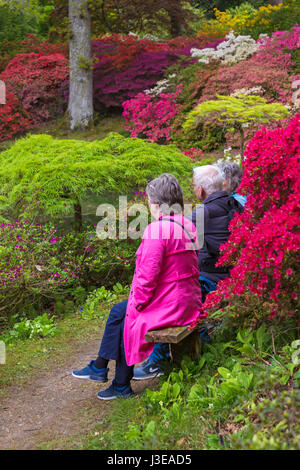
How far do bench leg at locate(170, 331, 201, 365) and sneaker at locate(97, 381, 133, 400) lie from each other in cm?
38

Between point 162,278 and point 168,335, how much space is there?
381 mm

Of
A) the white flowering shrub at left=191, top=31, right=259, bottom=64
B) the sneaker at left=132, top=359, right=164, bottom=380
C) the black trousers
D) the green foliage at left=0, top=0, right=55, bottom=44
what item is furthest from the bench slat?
the green foliage at left=0, top=0, right=55, bottom=44

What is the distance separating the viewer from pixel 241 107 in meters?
6.96

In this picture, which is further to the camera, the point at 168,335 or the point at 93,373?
the point at 93,373

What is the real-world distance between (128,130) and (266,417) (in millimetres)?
10657

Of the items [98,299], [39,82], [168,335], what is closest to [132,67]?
[39,82]

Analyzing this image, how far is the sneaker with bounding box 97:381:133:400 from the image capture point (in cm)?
347

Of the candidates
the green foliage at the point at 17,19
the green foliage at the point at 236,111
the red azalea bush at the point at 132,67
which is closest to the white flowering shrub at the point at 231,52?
the red azalea bush at the point at 132,67

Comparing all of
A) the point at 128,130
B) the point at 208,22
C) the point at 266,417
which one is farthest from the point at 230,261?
the point at 208,22

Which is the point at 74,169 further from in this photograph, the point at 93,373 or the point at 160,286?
the point at 160,286

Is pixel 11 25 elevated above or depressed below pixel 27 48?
above

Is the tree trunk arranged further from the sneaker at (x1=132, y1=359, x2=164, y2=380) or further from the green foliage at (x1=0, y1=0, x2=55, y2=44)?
the sneaker at (x1=132, y1=359, x2=164, y2=380)

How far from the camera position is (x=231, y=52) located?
12.5m

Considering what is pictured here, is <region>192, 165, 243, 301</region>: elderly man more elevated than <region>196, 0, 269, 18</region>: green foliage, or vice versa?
<region>196, 0, 269, 18</region>: green foliage
